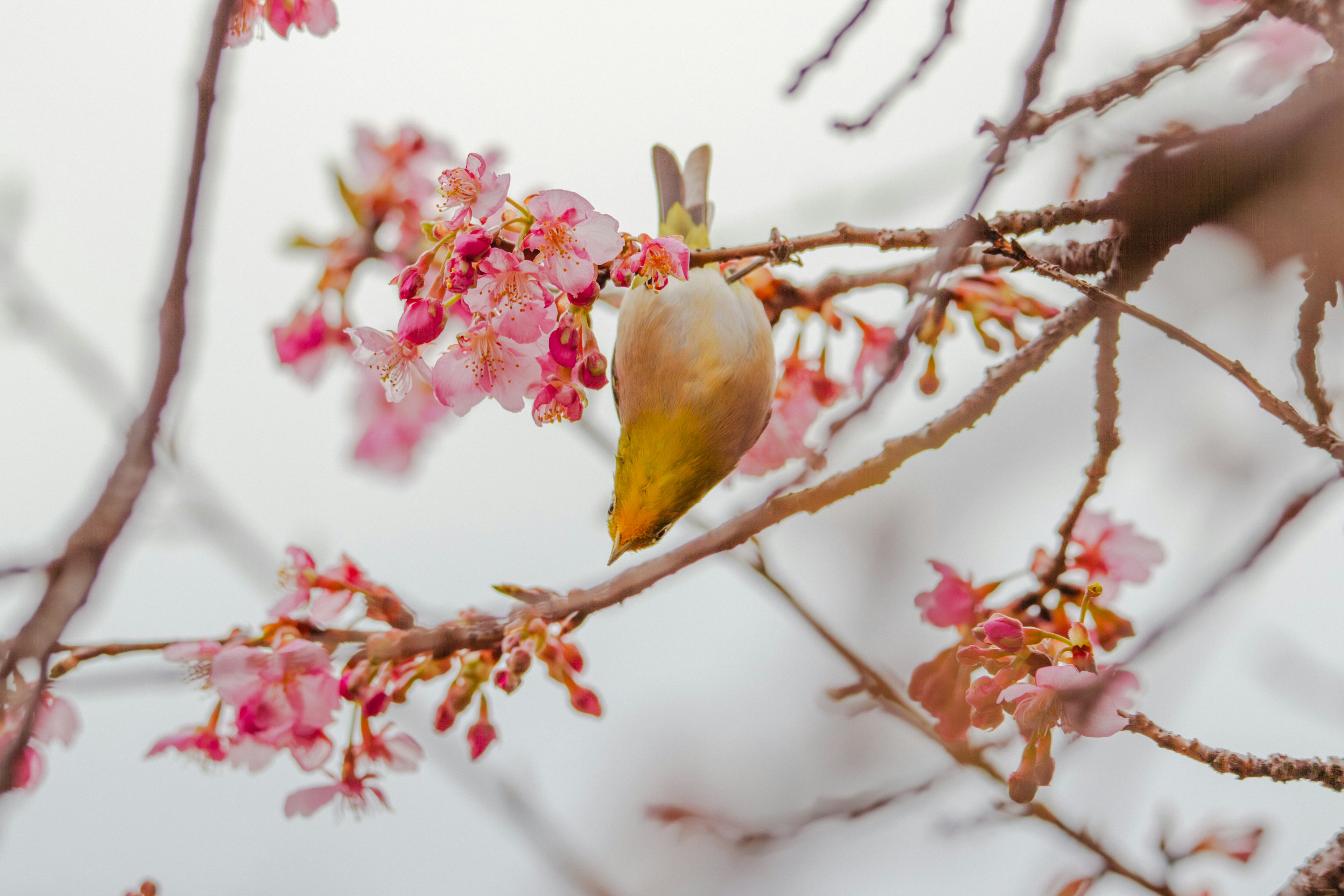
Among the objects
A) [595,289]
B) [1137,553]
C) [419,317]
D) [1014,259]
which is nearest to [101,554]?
[419,317]

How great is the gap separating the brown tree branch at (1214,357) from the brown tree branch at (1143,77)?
28 centimetres

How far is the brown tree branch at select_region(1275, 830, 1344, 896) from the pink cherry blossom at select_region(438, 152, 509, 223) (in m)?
0.82

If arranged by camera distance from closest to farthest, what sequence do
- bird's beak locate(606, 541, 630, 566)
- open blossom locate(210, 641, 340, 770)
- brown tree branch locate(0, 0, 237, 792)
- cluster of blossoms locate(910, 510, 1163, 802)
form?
1. brown tree branch locate(0, 0, 237, 792)
2. cluster of blossoms locate(910, 510, 1163, 802)
3. open blossom locate(210, 641, 340, 770)
4. bird's beak locate(606, 541, 630, 566)

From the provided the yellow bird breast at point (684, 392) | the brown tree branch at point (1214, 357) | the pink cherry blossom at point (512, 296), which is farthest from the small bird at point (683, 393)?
the brown tree branch at point (1214, 357)

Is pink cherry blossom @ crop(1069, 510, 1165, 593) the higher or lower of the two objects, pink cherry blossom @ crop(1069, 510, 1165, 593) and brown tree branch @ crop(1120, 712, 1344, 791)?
the higher

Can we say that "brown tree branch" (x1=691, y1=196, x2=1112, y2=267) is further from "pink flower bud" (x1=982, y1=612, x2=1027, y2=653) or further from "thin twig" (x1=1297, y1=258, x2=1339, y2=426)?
"pink flower bud" (x1=982, y1=612, x2=1027, y2=653)

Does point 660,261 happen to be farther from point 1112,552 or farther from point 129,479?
point 1112,552

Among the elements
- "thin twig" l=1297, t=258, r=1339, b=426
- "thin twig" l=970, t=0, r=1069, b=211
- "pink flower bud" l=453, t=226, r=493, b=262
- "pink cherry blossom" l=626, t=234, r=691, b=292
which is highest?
"thin twig" l=970, t=0, r=1069, b=211

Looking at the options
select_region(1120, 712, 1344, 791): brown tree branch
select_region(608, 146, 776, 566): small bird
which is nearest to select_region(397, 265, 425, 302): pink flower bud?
select_region(608, 146, 776, 566): small bird

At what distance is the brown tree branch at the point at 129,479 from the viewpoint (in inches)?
21.0

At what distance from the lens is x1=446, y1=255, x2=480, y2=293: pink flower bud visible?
676mm

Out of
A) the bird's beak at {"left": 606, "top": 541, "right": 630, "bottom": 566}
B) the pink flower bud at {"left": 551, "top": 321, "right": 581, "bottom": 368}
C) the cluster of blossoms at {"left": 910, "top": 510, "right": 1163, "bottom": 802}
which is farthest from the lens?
Result: the bird's beak at {"left": 606, "top": 541, "right": 630, "bottom": 566}

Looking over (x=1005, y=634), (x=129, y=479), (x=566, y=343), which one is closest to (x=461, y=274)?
(x=566, y=343)

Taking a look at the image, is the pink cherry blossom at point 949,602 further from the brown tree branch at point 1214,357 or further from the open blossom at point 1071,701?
the brown tree branch at point 1214,357
